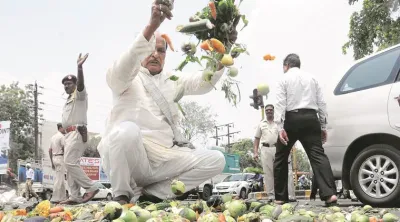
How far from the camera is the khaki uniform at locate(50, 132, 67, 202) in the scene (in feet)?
27.9

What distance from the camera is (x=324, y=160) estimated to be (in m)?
5.66

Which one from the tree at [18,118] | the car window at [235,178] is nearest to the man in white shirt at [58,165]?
the car window at [235,178]

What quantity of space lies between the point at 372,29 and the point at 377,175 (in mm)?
9568

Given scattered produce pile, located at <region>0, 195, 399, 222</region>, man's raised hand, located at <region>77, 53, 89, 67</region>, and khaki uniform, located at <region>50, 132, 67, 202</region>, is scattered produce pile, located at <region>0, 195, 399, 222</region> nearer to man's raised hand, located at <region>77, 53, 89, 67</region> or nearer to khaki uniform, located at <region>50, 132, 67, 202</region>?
man's raised hand, located at <region>77, 53, 89, 67</region>

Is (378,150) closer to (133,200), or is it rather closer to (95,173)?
(133,200)

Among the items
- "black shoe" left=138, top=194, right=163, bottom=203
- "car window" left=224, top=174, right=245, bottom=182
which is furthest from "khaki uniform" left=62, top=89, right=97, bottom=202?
"car window" left=224, top=174, right=245, bottom=182

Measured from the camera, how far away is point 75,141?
757cm

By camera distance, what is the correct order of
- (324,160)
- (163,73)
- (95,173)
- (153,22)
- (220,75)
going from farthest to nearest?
1. (95,173)
2. (324,160)
3. (163,73)
4. (220,75)
5. (153,22)

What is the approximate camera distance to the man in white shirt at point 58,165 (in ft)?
27.9

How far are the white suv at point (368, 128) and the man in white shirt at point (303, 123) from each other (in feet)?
1.18

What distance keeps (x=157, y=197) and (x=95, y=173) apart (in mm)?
25331

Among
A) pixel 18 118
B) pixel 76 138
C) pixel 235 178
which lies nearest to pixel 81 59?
pixel 76 138

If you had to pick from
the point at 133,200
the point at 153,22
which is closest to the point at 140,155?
the point at 133,200

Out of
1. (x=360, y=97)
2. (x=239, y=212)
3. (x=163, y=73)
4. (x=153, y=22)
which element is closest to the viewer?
(x=239, y=212)
